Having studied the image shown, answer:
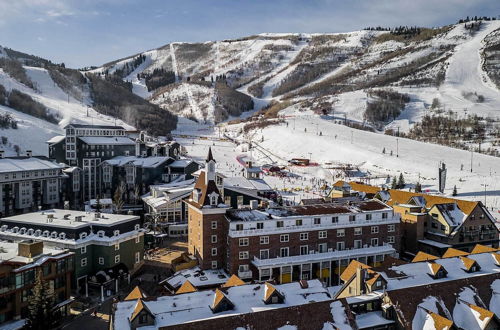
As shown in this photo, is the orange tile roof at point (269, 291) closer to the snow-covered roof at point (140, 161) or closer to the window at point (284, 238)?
the window at point (284, 238)

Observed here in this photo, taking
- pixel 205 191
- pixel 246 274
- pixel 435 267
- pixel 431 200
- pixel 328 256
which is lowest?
pixel 246 274

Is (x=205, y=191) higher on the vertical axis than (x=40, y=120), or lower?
lower

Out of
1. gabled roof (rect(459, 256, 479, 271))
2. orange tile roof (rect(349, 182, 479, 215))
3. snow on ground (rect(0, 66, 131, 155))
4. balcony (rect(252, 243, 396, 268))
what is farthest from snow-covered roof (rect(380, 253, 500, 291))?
snow on ground (rect(0, 66, 131, 155))

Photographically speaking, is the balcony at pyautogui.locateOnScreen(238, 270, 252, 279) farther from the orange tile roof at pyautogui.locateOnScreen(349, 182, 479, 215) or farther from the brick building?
the orange tile roof at pyautogui.locateOnScreen(349, 182, 479, 215)

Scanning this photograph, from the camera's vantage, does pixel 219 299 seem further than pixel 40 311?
No

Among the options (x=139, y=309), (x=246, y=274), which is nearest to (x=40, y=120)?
(x=246, y=274)

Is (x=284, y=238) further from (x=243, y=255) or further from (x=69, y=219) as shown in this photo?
(x=69, y=219)

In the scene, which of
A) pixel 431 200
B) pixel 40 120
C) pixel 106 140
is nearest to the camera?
pixel 431 200
